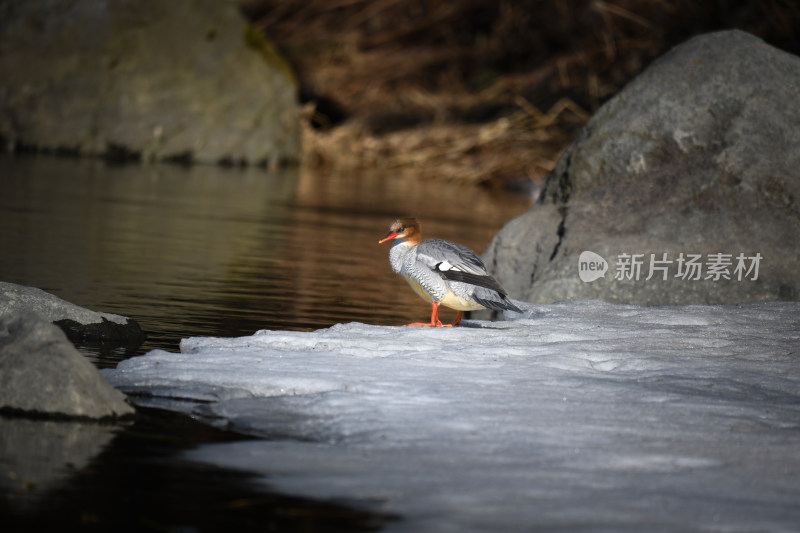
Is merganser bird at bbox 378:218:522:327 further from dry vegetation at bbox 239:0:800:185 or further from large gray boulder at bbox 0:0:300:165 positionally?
large gray boulder at bbox 0:0:300:165

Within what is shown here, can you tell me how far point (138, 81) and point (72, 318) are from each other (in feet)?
48.9

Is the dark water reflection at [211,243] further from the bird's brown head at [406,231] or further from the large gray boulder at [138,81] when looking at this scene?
the large gray boulder at [138,81]

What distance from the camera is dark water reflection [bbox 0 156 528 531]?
3102 millimetres

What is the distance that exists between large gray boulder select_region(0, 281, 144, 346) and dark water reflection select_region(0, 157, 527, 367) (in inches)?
7.4

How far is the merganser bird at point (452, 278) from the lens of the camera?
582cm

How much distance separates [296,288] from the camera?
8.03 m

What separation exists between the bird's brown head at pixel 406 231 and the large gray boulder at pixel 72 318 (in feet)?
5.23

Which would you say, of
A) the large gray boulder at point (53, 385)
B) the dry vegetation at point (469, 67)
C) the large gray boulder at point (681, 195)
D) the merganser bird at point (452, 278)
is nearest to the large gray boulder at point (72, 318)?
the large gray boulder at point (53, 385)

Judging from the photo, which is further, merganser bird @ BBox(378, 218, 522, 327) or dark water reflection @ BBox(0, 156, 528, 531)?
merganser bird @ BBox(378, 218, 522, 327)

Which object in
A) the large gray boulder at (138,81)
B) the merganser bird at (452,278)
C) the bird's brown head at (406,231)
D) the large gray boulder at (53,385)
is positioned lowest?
the large gray boulder at (53,385)

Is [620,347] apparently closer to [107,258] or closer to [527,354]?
[527,354]

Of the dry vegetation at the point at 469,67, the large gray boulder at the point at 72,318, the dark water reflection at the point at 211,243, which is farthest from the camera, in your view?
the dry vegetation at the point at 469,67

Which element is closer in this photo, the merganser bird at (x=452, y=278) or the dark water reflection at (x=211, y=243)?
the merganser bird at (x=452, y=278)

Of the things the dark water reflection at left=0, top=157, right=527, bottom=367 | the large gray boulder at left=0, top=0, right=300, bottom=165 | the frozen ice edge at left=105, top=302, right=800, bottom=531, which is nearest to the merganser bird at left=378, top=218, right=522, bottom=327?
the frozen ice edge at left=105, top=302, right=800, bottom=531
